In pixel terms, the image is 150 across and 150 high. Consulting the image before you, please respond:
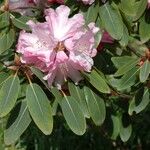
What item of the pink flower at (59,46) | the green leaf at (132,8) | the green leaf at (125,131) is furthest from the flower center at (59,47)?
the green leaf at (125,131)

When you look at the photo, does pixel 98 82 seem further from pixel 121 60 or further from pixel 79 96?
pixel 121 60

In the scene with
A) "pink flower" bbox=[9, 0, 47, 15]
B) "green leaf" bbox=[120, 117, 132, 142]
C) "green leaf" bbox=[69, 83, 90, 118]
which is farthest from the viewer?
"green leaf" bbox=[120, 117, 132, 142]

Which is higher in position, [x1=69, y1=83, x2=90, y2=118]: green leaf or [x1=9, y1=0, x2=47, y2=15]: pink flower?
[x1=9, y1=0, x2=47, y2=15]: pink flower

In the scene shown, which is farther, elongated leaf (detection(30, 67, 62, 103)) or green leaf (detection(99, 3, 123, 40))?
green leaf (detection(99, 3, 123, 40))

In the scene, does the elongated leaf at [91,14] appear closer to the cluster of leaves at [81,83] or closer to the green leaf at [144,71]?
the cluster of leaves at [81,83]

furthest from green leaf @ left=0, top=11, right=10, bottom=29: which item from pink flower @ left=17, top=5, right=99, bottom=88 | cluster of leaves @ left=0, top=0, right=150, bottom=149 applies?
pink flower @ left=17, top=5, right=99, bottom=88

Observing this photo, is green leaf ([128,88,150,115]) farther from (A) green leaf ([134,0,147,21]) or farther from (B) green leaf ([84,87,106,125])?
(A) green leaf ([134,0,147,21])
